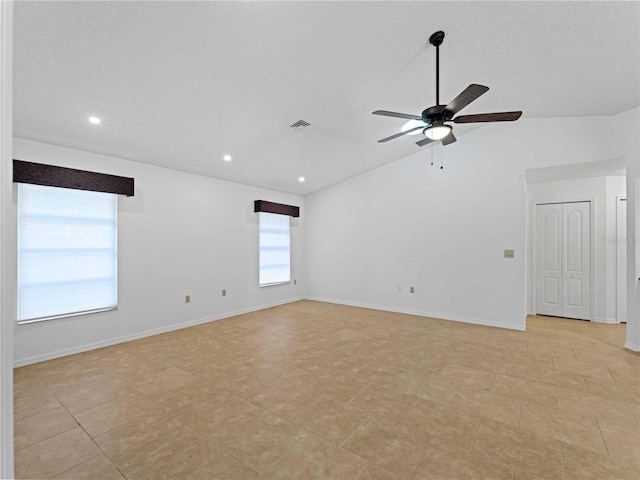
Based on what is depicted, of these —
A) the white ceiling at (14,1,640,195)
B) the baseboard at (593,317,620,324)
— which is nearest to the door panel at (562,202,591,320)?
the baseboard at (593,317,620,324)

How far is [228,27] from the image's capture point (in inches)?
83.4

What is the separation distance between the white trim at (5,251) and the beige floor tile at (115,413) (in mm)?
1755

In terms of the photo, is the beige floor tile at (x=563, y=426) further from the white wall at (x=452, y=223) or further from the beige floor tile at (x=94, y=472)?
the beige floor tile at (x=94, y=472)

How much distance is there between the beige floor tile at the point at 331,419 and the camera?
1.99m

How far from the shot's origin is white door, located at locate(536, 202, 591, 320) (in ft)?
16.3

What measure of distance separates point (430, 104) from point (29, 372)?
5.35 m

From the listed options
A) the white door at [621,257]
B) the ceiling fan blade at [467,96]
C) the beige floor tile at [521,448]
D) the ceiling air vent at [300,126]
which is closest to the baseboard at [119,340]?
the ceiling air vent at [300,126]

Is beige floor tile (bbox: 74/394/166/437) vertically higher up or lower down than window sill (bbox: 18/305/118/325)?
lower down

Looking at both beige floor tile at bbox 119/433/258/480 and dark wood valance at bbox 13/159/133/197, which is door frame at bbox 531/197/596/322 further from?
dark wood valance at bbox 13/159/133/197

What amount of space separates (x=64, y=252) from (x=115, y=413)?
2.22 meters

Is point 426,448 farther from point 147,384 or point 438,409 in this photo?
point 147,384

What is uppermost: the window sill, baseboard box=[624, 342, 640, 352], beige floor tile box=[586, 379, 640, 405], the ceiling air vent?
the ceiling air vent

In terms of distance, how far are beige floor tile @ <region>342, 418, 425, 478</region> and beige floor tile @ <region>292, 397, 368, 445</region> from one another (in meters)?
0.06

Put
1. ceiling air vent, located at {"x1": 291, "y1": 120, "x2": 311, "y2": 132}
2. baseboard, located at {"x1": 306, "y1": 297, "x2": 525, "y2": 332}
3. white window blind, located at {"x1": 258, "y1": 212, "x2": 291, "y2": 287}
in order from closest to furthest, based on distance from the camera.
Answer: ceiling air vent, located at {"x1": 291, "y1": 120, "x2": 311, "y2": 132}
baseboard, located at {"x1": 306, "y1": 297, "x2": 525, "y2": 332}
white window blind, located at {"x1": 258, "y1": 212, "x2": 291, "y2": 287}
